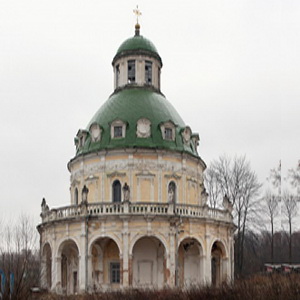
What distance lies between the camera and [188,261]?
39.1 m

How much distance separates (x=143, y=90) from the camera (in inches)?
1802

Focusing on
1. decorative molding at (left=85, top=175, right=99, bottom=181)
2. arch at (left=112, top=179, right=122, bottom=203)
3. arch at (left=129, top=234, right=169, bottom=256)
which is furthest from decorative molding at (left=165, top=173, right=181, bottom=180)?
arch at (left=129, top=234, right=169, bottom=256)

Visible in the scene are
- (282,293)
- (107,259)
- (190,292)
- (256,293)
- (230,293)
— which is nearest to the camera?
(282,293)

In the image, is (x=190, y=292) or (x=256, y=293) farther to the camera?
(x=190, y=292)

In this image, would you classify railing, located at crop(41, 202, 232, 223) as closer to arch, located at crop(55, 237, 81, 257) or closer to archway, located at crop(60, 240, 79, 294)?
arch, located at crop(55, 237, 81, 257)

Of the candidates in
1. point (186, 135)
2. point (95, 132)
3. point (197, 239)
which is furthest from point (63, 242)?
point (186, 135)

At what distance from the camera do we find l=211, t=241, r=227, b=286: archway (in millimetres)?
39225

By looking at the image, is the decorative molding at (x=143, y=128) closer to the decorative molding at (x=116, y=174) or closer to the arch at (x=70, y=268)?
the decorative molding at (x=116, y=174)

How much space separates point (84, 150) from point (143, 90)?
777 centimetres

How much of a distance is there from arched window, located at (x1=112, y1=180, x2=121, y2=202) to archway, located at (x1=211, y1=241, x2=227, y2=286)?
854cm

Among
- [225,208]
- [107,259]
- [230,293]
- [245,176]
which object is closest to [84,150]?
[107,259]

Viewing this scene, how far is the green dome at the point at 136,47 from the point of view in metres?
47.2

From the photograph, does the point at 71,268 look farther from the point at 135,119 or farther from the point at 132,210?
the point at 135,119

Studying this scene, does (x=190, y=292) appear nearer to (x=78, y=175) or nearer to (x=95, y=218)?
(x=95, y=218)
